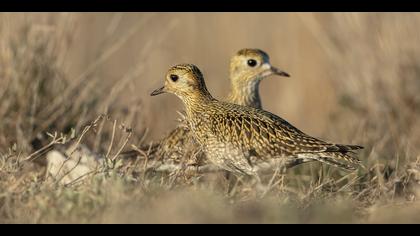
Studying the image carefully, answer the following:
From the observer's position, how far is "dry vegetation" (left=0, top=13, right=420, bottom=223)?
15.4 ft

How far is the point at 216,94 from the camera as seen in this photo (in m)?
12.8

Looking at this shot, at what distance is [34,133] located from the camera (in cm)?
868

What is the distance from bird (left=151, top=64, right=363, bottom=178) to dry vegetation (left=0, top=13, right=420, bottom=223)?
0.80ft

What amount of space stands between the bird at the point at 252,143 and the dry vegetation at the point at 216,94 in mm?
244

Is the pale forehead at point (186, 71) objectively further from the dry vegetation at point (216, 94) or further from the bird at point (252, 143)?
the dry vegetation at point (216, 94)

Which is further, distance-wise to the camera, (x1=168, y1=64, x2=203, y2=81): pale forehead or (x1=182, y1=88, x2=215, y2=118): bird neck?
(x1=168, y1=64, x2=203, y2=81): pale forehead

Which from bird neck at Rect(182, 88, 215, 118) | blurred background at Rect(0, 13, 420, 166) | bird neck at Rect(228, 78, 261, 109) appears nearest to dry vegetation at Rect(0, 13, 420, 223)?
blurred background at Rect(0, 13, 420, 166)

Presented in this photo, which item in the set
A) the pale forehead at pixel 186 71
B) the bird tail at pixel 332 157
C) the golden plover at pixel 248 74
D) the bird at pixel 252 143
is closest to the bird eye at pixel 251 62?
the golden plover at pixel 248 74

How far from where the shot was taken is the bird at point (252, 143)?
6121 mm

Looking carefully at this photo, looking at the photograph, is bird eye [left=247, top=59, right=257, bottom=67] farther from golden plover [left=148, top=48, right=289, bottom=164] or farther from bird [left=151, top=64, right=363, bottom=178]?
bird [left=151, top=64, right=363, bottom=178]

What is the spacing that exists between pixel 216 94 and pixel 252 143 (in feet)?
21.5

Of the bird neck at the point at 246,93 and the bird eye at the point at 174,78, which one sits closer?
the bird eye at the point at 174,78

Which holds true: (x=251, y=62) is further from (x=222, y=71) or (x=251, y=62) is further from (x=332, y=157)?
(x=222, y=71)

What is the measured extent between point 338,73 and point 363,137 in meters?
1.97
